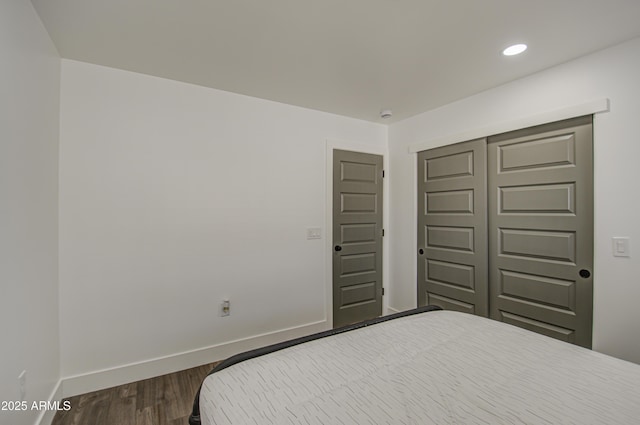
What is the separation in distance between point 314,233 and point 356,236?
1.84 feet

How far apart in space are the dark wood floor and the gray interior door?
1.63 m

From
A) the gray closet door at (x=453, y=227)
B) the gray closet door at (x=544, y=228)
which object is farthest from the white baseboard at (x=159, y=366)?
the gray closet door at (x=544, y=228)

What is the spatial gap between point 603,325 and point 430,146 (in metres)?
2.02

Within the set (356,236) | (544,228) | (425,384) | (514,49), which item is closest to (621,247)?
(544,228)

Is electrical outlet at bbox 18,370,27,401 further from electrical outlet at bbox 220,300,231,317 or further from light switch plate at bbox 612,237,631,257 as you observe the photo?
light switch plate at bbox 612,237,631,257

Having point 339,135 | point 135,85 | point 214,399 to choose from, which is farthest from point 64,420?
point 339,135

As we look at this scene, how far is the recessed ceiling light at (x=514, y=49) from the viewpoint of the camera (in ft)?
6.03

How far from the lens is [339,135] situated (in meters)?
3.18

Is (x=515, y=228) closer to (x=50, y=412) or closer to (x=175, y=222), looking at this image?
(x=175, y=222)

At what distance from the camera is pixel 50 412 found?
1693 mm

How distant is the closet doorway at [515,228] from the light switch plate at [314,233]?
1.19 meters

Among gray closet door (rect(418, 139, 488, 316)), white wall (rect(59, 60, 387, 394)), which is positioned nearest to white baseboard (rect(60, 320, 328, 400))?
white wall (rect(59, 60, 387, 394))

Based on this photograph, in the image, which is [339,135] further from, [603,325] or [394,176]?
[603,325]

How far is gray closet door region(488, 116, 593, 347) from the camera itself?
1.99m
